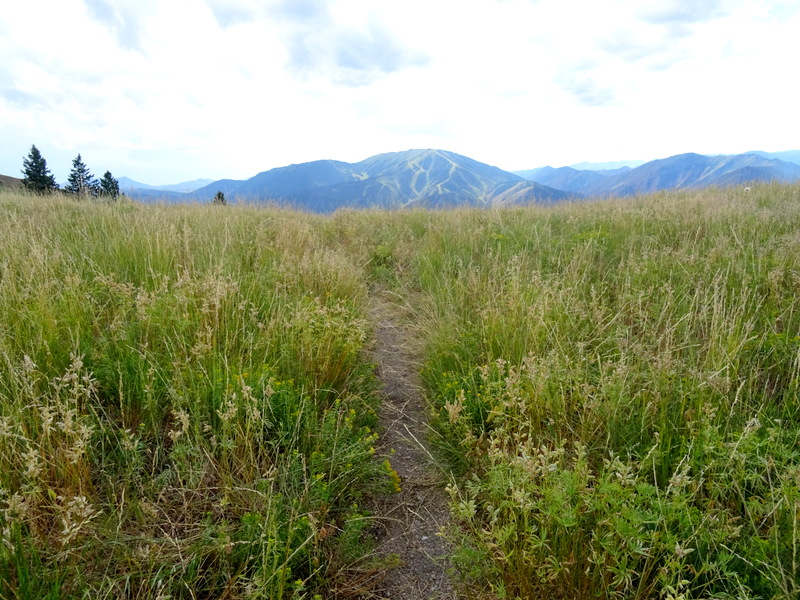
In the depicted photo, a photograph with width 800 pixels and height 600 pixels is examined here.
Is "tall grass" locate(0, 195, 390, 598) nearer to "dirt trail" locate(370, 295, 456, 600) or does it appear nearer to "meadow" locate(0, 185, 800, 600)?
"meadow" locate(0, 185, 800, 600)

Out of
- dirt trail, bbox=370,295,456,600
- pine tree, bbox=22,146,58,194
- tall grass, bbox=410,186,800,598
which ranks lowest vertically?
dirt trail, bbox=370,295,456,600

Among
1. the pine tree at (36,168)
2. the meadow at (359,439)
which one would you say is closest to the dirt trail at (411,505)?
the meadow at (359,439)

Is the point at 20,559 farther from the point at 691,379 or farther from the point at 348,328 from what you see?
the point at 691,379

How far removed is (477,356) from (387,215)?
8.16 metres

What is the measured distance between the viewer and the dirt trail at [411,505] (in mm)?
1815

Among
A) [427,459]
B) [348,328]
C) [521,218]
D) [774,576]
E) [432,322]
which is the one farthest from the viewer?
[521,218]

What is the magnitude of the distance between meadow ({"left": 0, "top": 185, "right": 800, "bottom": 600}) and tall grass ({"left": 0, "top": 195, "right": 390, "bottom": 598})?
16 millimetres

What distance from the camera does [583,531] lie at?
151cm

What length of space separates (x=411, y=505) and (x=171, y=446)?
1390mm

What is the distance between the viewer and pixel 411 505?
7.44 ft

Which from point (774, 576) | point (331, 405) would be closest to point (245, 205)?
point (331, 405)

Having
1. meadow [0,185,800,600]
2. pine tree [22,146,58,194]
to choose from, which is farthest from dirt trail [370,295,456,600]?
pine tree [22,146,58,194]

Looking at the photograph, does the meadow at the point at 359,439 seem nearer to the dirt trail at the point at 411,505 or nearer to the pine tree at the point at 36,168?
the dirt trail at the point at 411,505

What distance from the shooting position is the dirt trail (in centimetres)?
Result: 182
